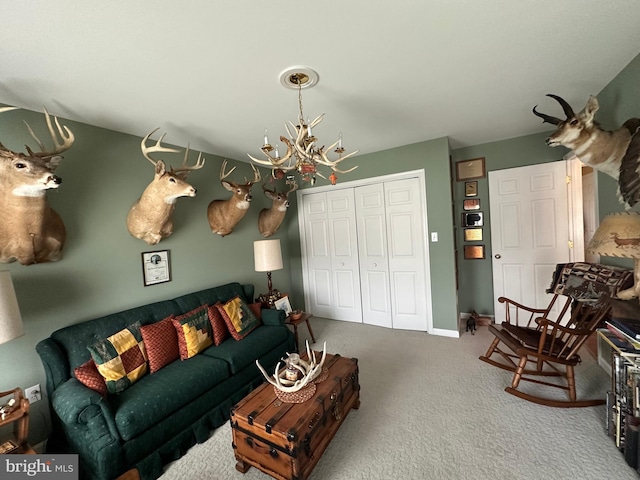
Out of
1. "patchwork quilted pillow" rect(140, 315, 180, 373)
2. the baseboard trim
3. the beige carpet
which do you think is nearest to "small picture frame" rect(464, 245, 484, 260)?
the baseboard trim

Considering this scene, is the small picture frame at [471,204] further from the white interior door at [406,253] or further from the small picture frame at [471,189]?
the white interior door at [406,253]

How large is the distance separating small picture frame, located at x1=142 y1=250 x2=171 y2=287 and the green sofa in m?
0.29

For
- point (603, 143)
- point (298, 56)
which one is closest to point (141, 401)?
point (298, 56)

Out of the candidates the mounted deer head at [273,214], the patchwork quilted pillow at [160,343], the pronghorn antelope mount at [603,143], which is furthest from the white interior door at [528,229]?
the patchwork quilted pillow at [160,343]

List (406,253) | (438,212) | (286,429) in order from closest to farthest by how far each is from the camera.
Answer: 1. (286,429)
2. (438,212)
3. (406,253)

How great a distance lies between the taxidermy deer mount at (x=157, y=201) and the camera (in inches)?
87.6

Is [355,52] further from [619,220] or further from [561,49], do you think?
[619,220]

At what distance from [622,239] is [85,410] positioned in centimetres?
331

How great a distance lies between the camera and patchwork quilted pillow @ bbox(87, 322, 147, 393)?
1728 millimetres

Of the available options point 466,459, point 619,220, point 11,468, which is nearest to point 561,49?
point 619,220

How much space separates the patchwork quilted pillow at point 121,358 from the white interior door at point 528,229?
4081mm

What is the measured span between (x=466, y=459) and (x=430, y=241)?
89.8 inches

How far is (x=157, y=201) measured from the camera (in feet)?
7.50

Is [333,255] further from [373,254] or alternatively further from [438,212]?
[438,212]
